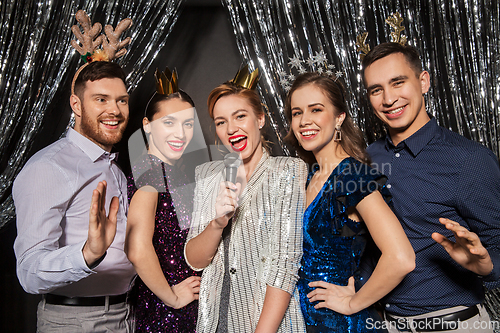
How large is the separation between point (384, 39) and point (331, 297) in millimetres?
1726

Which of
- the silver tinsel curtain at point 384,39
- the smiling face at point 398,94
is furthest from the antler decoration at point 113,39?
the smiling face at point 398,94

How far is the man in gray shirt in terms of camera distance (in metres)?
1.20

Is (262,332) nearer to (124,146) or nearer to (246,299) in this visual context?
(246,299)

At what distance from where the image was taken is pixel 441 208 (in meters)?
1.41

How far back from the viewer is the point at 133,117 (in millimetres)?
2305

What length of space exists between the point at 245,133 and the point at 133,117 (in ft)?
3.85

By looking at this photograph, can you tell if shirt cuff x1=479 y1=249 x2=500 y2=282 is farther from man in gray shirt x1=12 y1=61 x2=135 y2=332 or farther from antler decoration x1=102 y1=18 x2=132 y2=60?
antler decoration x1=102 y1=18 x2=132 y2=60

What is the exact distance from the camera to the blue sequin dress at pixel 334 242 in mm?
1303

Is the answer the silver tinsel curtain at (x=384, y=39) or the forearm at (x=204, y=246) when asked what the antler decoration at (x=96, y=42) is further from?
the forearm at (x=204, y=246)

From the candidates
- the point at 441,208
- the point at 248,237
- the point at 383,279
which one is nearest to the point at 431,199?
the point at 441,208

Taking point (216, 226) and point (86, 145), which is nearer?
point (216, 226)

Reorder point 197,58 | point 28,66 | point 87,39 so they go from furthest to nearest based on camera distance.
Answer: point 197,58 → point 28,66 → point 87,39

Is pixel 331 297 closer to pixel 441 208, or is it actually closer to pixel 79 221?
pixel 441 208

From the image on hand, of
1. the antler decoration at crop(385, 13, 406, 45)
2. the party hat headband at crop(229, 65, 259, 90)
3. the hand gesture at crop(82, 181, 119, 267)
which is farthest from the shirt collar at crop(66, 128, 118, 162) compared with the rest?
the antler decoration at crop(385, 13, 406, 45)
